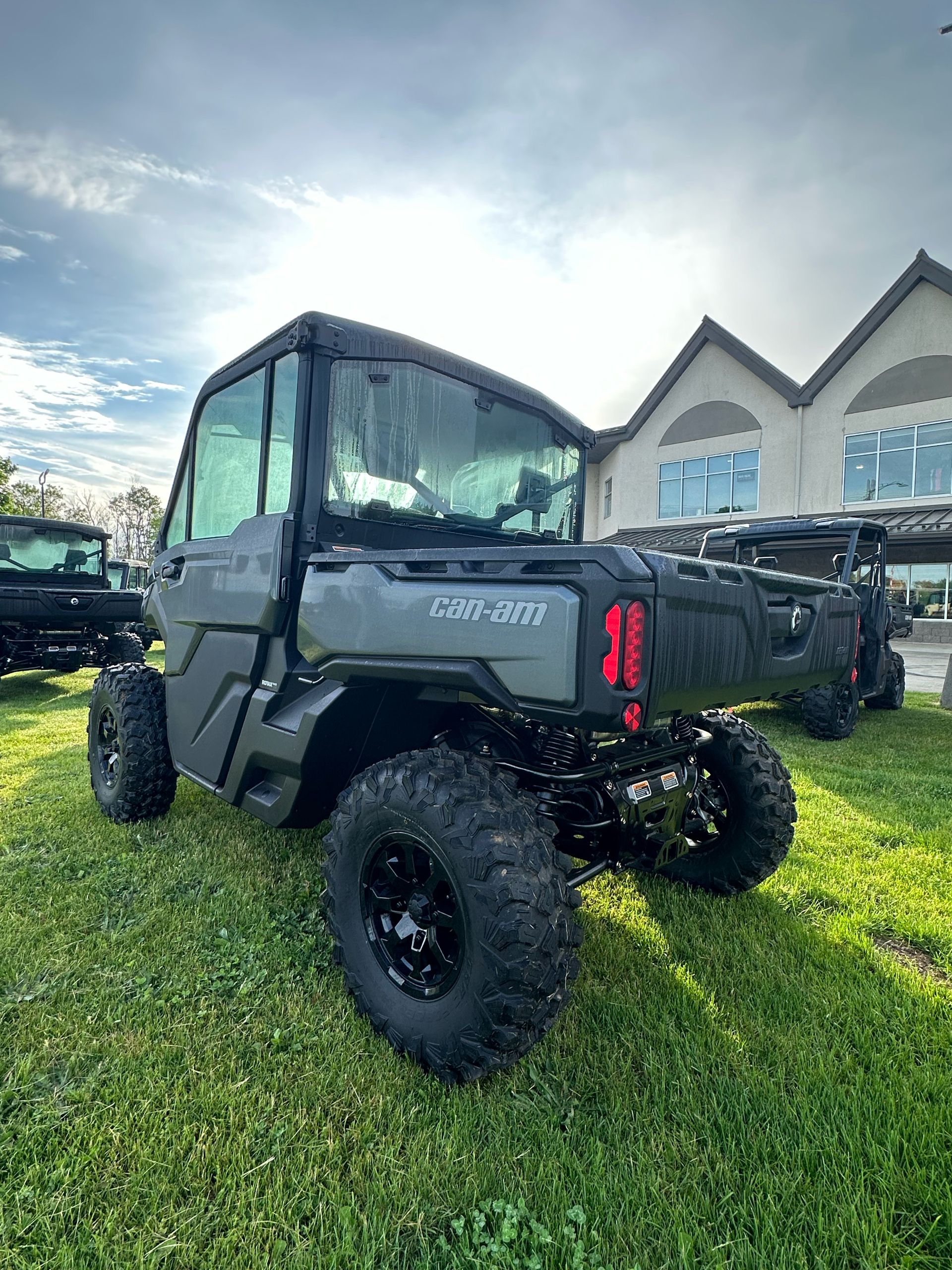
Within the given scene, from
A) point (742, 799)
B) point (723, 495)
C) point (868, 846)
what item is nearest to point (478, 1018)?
point (742, 799)

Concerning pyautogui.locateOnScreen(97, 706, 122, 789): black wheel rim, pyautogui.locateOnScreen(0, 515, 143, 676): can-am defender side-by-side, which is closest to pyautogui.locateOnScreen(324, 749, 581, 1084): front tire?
pyautogui.locateOnScreen(97, 706, 122, 789): black wheel rim

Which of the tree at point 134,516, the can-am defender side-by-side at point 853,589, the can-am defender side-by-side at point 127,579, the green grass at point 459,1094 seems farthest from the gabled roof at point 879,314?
the tree at point 134,516

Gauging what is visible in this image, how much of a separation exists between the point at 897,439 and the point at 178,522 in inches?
885

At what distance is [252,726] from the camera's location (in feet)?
8.52

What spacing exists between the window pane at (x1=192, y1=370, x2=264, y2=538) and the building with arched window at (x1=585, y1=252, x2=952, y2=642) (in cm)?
1468

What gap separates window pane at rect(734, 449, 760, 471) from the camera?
22.4 metres

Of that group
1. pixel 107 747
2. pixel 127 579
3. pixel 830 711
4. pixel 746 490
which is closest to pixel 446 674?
pixel 107 747

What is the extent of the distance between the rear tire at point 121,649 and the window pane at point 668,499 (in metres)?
19.9

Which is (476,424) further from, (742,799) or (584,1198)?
(584,1198)

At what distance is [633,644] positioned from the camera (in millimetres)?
1589

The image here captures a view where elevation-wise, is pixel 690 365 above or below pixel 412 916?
above

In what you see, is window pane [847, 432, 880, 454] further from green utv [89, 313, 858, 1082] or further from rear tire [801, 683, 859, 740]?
green utv [89, 313, 858, 1082]

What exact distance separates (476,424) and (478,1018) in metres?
2.21

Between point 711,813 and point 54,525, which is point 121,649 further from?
point 711,813
